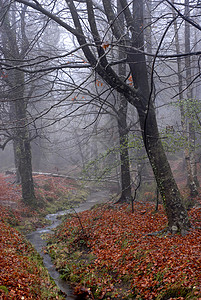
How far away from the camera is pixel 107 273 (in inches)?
240

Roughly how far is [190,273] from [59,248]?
→ 4779 millimetres

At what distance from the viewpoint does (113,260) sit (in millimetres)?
6430

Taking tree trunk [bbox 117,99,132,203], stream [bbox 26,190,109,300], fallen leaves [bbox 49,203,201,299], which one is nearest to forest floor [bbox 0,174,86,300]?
stream [bbox 26,190,109,300]

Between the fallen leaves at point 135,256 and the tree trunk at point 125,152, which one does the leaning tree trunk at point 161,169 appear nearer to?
the fallen leaves at point 135,256

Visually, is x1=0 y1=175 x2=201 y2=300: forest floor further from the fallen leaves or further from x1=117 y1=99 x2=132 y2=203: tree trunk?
x1=117 y1=99 x2=132 y2=203: tree trunk

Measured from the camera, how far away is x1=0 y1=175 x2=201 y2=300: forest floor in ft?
15.4

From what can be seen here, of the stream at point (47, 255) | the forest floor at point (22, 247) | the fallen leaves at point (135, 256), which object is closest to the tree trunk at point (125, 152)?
the fallen leaves at point (135, 256)

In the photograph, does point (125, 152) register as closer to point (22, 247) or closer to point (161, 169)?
point (161, 169)

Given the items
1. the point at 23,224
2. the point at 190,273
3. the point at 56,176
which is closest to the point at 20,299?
the point at 190,273

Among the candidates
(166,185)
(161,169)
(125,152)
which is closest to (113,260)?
(166,185)

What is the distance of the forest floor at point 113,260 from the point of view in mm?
4695

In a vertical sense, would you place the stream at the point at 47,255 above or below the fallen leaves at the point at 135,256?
below

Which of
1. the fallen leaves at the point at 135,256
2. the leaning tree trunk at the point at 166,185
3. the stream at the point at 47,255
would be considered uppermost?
the leaning tree trunk at the point at 166,185

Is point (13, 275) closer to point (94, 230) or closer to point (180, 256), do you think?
point (180, 256)
